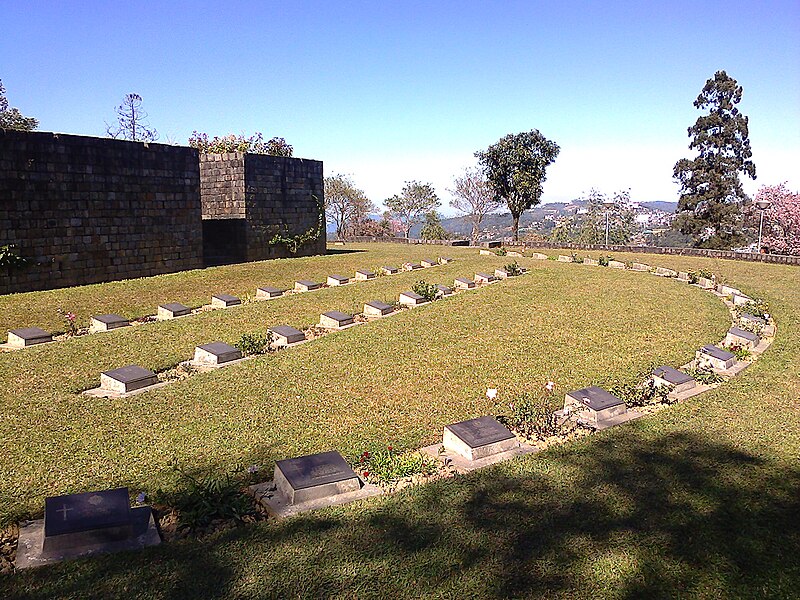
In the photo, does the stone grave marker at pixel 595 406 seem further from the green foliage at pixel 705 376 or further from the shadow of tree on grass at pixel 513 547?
the green foliage at pixel 705 376

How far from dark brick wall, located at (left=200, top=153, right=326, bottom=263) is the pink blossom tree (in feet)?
89.0

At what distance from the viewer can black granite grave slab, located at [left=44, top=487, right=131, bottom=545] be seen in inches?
133

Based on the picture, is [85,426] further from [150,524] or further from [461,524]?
[461,524]

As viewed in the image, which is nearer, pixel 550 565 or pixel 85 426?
pixel 550 565

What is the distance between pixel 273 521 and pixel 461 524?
1296 millimetres

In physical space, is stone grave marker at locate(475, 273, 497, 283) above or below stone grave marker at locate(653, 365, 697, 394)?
above

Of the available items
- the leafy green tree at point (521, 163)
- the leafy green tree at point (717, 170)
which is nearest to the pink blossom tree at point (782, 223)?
Answer: the leafy green tree at point (717, 170)

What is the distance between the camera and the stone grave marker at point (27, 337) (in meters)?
8.56

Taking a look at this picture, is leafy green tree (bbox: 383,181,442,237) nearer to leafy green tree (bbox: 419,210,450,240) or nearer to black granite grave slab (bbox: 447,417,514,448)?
leafy green tree (bbox: 419,210,450,240)

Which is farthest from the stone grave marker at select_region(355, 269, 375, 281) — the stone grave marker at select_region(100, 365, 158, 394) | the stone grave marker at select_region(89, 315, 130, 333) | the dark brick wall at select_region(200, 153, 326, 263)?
the stone grave marker at select_region(100, 365, 158, 394)

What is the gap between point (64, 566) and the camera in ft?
10.6

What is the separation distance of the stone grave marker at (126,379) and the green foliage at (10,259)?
24.2ft

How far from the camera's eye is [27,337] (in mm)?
8586

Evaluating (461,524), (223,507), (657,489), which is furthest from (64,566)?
(657,489)
